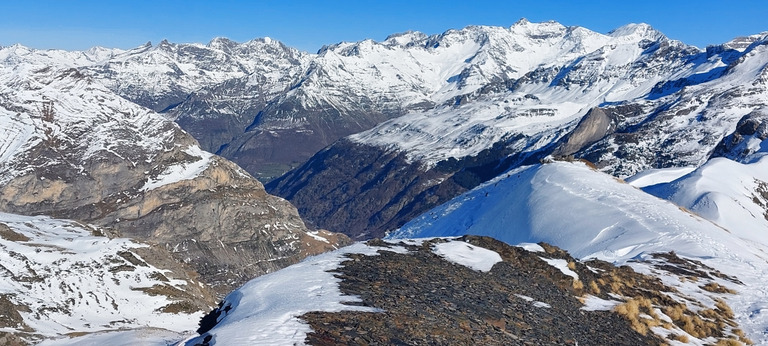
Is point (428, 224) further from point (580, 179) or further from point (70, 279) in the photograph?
point (70, 279)

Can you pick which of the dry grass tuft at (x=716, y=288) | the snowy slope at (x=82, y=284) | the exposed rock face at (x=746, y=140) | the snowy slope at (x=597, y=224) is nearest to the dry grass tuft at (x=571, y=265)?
the snowy slope at (x=597, y=224)

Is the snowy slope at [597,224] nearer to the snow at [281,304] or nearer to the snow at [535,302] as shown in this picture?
the snow at [535,302]

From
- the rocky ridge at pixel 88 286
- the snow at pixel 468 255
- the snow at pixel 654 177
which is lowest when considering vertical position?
the rocky ridge at pixel 88 286

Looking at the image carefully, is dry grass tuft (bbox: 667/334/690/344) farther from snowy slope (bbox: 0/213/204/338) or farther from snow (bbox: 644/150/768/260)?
snowy slope (bbox: 0/213/204/338)

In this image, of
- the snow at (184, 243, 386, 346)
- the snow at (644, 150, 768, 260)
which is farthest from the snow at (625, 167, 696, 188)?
the snow at (184, 243, 386, 346)

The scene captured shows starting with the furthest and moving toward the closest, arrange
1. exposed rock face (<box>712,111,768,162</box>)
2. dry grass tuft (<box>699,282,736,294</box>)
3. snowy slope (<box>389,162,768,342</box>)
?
exposed rock face (<box>712,111,768,162</box>)
snowy slope (<box>389,162,768,342</box>)
dry grass tuft (<box>699,282,736,294</box>)

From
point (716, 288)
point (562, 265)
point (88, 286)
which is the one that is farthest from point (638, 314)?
point (88, 286)

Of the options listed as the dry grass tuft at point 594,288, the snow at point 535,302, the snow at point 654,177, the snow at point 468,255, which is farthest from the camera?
the snow at point 654,177
